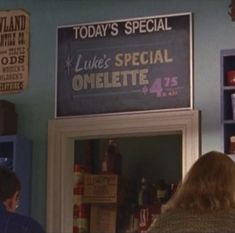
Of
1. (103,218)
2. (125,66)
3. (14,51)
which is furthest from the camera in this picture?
(103,218)

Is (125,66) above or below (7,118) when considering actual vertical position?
above

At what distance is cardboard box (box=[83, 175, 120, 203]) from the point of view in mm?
6262

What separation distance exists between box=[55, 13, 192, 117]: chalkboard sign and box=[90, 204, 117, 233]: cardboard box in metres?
1.62

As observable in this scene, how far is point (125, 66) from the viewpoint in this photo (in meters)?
4.91

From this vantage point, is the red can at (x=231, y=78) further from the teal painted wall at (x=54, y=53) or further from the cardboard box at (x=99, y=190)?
the cardboard box at (x=99, y=190)

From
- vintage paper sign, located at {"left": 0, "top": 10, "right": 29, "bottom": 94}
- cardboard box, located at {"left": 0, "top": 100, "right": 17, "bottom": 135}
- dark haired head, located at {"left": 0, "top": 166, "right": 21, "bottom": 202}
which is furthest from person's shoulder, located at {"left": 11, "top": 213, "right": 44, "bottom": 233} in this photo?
vintage paper sign, located at {"left": 0, "top": 10, "right": 29, "bottom": 94}

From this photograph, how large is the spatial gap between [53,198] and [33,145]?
416mm

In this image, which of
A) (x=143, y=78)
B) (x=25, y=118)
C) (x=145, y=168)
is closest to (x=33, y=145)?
(x=25, y=118)

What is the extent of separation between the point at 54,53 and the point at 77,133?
0.62 metres

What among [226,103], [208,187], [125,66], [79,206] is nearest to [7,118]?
[125,66]

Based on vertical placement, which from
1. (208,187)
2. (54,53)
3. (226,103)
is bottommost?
(208,187)

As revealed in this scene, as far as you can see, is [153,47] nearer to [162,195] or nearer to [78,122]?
[78,122]

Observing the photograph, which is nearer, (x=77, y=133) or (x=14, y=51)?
(x=77, y=133)

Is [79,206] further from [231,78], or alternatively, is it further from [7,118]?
[231,78]
